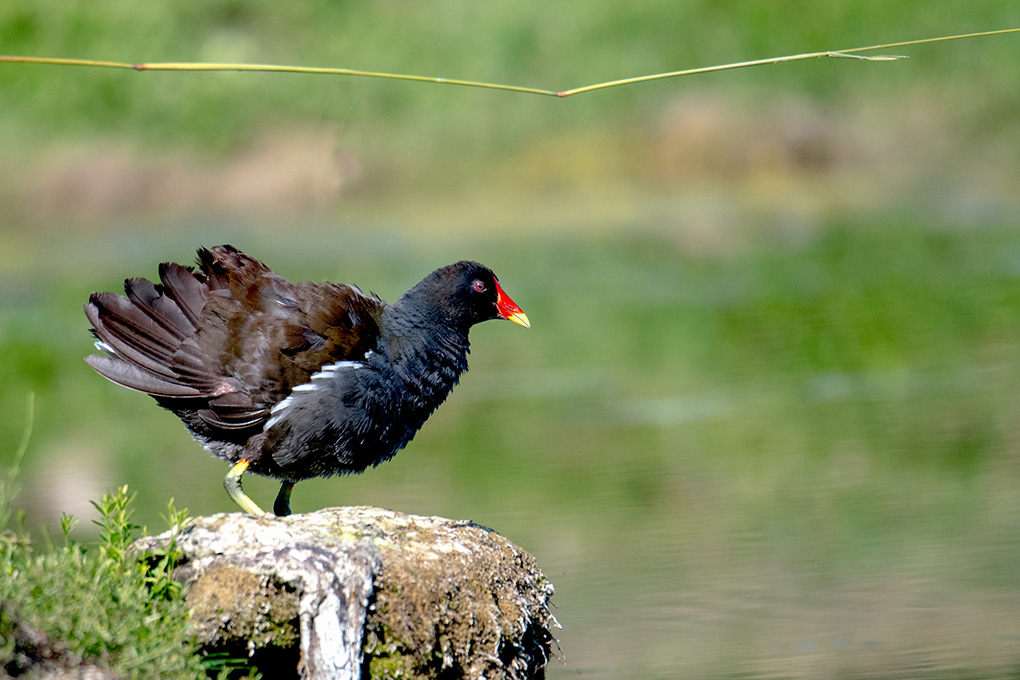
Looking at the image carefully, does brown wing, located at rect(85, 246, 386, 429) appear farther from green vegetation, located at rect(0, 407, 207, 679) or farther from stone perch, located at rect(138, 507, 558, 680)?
green vegetation, located at rect(0, 407, 207, 679)

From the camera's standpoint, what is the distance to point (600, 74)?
74.7 ft

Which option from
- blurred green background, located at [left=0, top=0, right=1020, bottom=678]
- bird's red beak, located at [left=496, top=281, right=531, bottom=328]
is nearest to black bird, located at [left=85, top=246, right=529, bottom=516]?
bird's red beak, located at [left=496, top=281, right=531, bottom=328]

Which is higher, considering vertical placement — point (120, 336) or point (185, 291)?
point (185, 291)

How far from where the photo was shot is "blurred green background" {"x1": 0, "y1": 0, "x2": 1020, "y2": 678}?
715 cm

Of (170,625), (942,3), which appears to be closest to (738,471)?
(170,625)

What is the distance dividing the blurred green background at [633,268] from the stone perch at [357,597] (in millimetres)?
897

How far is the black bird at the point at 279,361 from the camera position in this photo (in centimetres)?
561

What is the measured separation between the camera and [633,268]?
16969 mm

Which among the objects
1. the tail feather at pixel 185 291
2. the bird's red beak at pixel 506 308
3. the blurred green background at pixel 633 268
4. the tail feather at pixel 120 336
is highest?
the blurred green background at pixel 633 268

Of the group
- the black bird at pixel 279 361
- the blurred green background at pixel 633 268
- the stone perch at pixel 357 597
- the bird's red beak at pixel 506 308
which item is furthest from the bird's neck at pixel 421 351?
the blurred green background at pixel 633 268

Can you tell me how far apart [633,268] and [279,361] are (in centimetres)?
1155

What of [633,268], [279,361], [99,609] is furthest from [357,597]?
[633,268]

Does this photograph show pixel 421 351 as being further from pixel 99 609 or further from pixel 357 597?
pixel 99 609

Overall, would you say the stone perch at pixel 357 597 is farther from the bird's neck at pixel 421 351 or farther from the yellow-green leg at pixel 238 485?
the bird's neck at pixel 421 351
